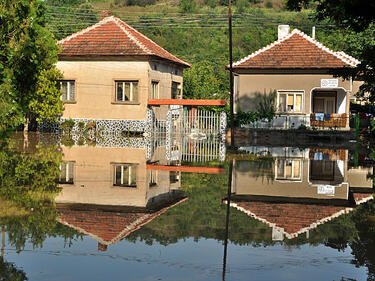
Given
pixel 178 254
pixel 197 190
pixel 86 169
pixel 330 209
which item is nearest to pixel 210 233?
pixel 178 254

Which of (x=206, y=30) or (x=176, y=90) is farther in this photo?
(x=206, y=30)

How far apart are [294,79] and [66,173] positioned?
21.9 m

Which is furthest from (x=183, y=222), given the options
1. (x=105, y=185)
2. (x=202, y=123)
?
(x=202, y=123)

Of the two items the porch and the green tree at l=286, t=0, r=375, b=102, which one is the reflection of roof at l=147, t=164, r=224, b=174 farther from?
the porch

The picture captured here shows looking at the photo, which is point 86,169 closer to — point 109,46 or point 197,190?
point 197,190

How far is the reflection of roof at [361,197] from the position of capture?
34.1 ft

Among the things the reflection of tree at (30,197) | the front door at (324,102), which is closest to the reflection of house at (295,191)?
the reflection of tree at (30,197)

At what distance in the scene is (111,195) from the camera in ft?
34.1

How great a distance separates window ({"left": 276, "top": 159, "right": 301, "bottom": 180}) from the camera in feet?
45.2

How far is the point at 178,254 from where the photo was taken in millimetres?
6355

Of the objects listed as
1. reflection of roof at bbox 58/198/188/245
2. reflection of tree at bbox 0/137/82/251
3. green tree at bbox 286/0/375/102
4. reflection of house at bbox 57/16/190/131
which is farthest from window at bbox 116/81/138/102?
reflection of roof at bbox 58/198/188/245

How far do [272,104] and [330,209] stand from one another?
938 inches

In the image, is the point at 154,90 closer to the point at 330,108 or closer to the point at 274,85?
the point at 274,85

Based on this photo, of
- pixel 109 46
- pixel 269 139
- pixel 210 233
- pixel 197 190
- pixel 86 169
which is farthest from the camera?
pixel 109 46
